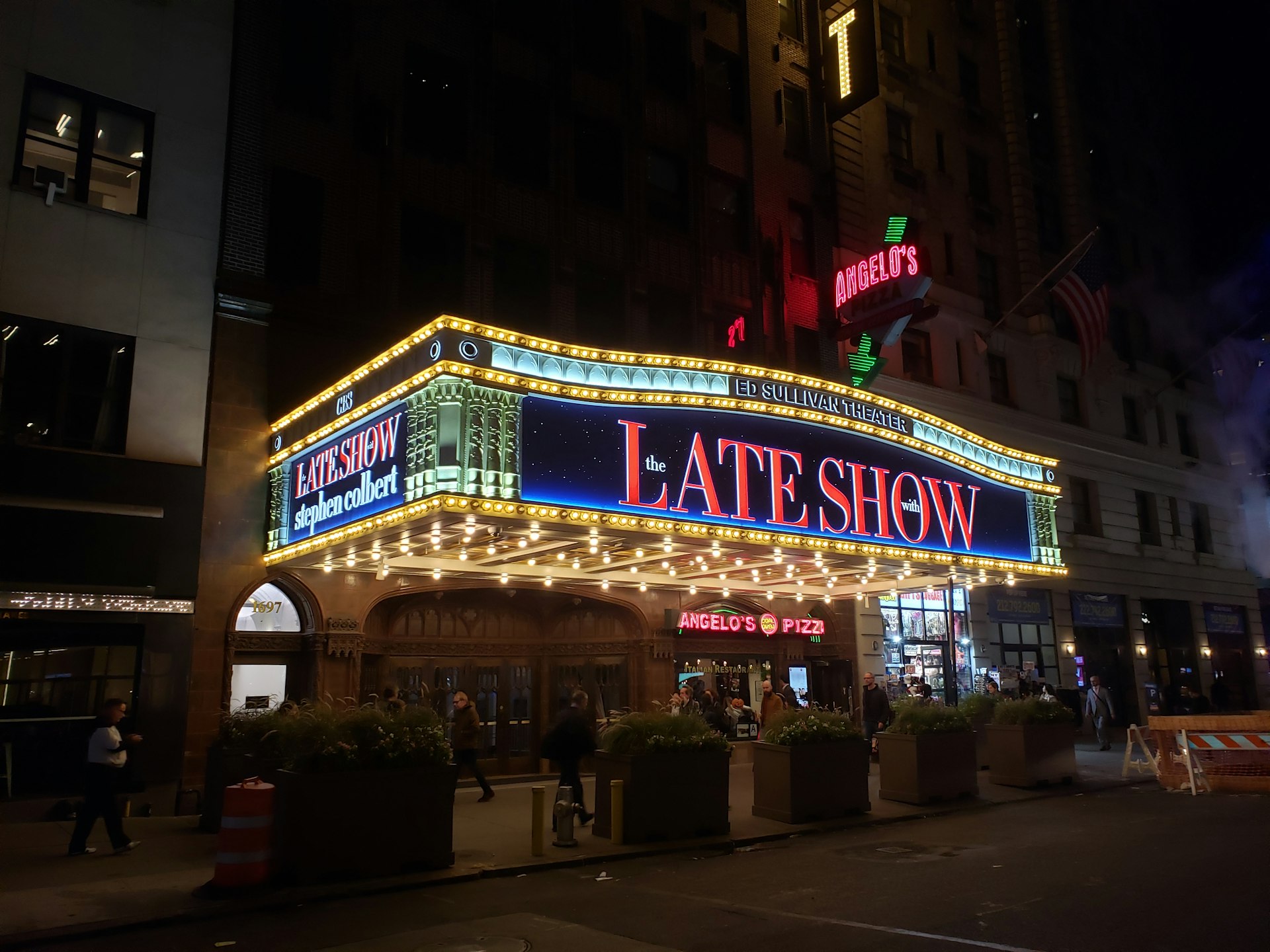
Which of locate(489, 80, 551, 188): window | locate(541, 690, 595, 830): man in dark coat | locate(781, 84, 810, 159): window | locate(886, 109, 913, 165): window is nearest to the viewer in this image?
locate(541, 690, 595, 830): man in dark coat

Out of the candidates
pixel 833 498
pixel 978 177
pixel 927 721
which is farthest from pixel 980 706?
pixel 978 177

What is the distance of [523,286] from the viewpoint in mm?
21812

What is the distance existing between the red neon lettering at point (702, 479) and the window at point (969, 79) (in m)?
22.9

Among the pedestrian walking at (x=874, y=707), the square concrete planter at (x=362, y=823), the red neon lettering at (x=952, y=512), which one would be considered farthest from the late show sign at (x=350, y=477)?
the red neon lettering at (x=952, y=512)

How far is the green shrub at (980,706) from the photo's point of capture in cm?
1948

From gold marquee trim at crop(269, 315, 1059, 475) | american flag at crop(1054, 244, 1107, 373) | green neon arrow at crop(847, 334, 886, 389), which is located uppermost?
american flag at crop(1054, 244, 1107, 373)

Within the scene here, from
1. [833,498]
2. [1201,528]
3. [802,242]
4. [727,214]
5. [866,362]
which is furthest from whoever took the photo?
[1201,528]

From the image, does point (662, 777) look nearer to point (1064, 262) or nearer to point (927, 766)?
point (927, 766)

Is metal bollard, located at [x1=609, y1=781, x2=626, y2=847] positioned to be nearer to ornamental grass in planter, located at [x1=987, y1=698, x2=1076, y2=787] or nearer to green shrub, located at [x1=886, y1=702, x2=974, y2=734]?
green shrub, located at [x1=886, y1=702, x2=974, y2=734]

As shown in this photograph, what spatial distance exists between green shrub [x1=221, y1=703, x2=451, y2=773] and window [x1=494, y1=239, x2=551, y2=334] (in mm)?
11784

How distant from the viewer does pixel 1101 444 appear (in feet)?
107

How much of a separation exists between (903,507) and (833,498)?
7.09 ft

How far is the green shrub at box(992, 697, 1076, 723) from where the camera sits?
60.6 ft

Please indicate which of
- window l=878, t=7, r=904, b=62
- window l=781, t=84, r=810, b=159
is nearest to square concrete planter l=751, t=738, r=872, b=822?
window l=781, t=84, r=810, b=159
